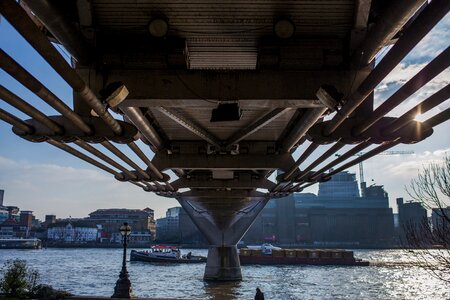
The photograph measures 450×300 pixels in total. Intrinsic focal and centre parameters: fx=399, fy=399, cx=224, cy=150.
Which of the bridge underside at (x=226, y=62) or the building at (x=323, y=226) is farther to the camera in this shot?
the building at (x=323, y=226)

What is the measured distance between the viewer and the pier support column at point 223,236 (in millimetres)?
39969

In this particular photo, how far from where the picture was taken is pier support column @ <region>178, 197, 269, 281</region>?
39969mm

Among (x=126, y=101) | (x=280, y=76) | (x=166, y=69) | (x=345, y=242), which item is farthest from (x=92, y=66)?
(x=345, y=242)

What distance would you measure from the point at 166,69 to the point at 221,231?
116ft

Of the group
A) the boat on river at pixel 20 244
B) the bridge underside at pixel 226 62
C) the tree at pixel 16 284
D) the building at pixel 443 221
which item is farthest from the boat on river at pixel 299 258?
the boat on river at pixel 20 244

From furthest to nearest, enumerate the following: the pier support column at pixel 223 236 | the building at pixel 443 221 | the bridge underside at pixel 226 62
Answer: the pier support column at pixel 223 236 → the building at pixel 443 221 → the bridge underside at pixel 226 62

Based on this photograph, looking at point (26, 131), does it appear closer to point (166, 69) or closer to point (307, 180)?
point (166, 69)

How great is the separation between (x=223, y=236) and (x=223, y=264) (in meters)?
3.37

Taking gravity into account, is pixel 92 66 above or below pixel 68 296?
above

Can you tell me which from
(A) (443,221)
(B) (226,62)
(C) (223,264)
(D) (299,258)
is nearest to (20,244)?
(D) (299,258)

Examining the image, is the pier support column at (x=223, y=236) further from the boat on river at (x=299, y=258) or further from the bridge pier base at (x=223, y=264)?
the boat on river at (x=299, y=258)

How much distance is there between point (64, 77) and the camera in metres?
5.64

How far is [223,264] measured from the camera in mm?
43188

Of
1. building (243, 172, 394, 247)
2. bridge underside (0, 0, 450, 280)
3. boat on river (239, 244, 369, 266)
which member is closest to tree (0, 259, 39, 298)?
bridge underside (0, 0, 450, 280)
